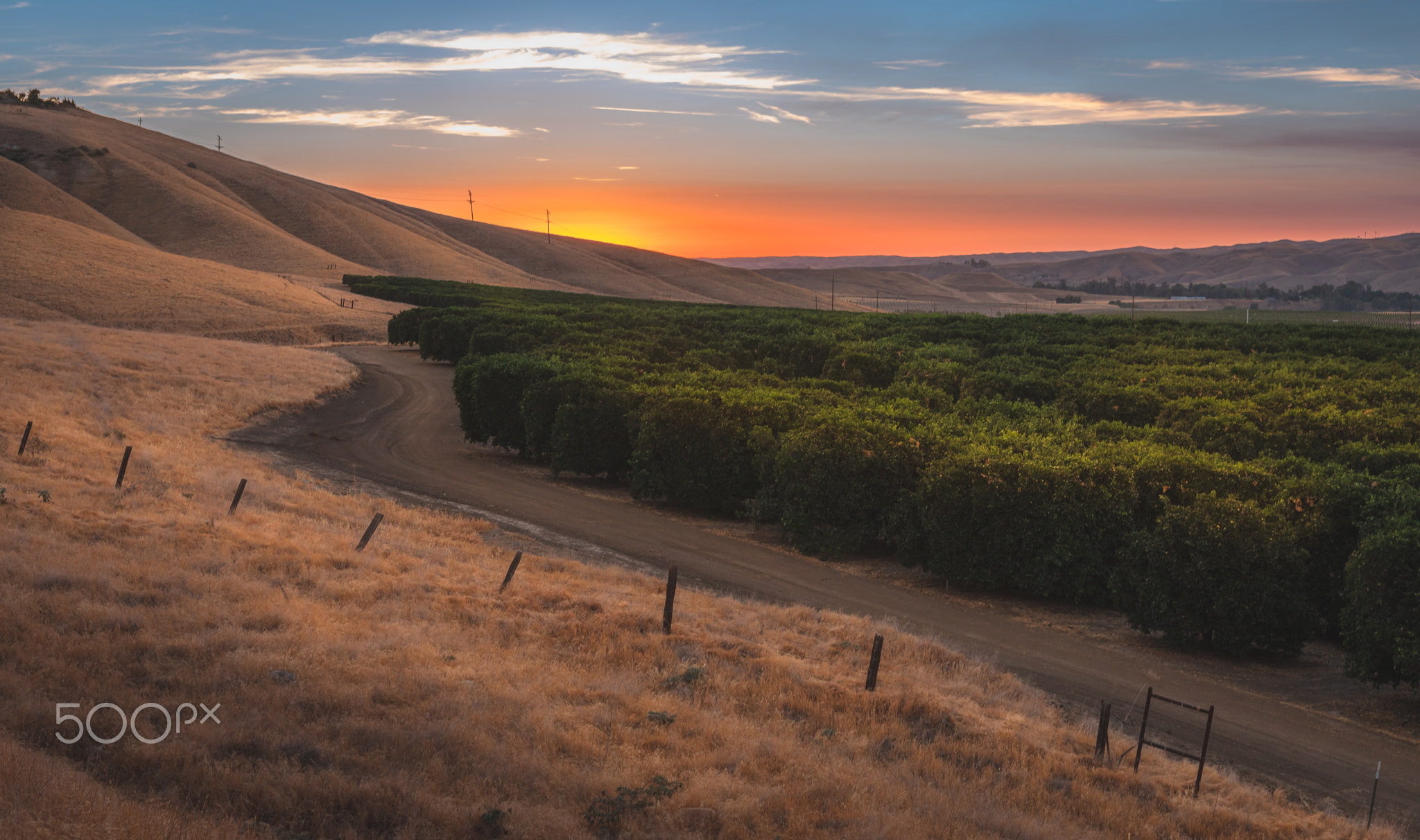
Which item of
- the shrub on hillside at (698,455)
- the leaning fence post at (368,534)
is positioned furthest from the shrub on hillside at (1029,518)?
the leaning fence post at (368,534)

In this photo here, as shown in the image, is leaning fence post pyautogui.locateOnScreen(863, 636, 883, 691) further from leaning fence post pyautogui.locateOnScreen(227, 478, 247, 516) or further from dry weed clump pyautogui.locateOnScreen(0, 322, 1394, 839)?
leaning fence post pyautogui.locateOnScreen(227, 478, 247, 516)

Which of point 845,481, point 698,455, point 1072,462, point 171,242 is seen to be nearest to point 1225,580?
point 1072,462

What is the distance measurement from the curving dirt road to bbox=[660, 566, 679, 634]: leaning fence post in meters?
3.36

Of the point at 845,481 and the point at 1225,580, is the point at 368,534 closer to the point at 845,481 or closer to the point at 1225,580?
the point at 845,481

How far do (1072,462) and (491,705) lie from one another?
12.9 metres

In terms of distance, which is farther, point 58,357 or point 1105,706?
point 58,357

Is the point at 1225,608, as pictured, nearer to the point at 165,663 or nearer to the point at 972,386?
the point at 165,663

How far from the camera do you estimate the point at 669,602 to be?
46.9ft

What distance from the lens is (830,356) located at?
1790 inches

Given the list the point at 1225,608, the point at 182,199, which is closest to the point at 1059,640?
the point at 1225,608

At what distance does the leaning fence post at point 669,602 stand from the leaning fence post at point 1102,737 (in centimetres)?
595

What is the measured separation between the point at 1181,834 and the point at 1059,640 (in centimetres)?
723

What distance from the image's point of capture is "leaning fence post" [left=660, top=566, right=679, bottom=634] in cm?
1398

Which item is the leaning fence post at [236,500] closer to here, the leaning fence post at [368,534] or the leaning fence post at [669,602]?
the leaning fence post at [368,534]
